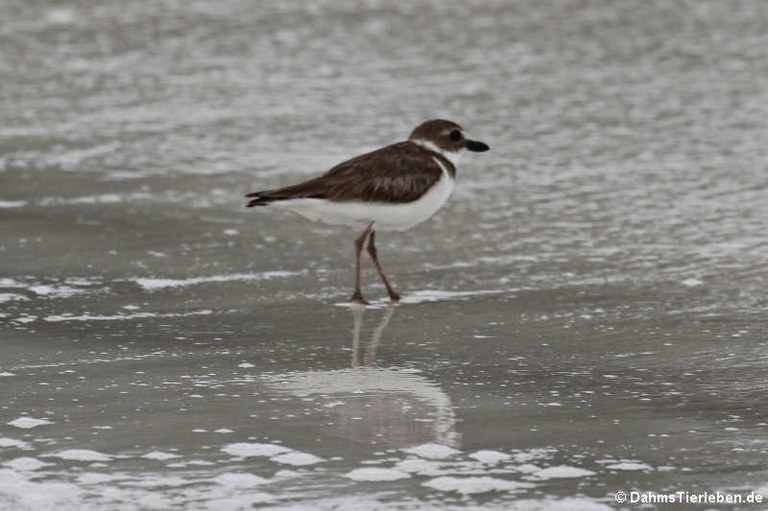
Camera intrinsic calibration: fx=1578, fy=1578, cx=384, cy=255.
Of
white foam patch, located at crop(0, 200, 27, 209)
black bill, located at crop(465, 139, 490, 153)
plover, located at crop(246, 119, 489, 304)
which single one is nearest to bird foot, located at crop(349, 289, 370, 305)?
plover, located at crop(246, 119, 489, 304)

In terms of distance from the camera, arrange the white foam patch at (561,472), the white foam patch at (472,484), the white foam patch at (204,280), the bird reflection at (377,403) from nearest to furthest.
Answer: the white foam patch at (472,484) → the white foam patch at (561,472) → the bird reflection at (377,403) → the white foam patch at (204,280)

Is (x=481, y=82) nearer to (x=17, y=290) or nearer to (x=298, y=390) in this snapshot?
(x=17, y=290)

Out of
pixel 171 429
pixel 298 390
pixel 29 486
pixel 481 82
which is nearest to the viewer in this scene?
pixel 29 486

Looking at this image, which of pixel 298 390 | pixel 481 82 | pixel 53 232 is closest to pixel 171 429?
pixel 298 390

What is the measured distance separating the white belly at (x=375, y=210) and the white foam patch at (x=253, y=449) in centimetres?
253

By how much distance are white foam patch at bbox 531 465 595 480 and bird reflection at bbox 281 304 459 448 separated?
388 millimetres

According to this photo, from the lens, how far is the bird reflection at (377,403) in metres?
5.29

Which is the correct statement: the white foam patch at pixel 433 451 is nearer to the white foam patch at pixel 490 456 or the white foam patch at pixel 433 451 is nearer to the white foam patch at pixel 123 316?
the white foam patch at pixel 490 456

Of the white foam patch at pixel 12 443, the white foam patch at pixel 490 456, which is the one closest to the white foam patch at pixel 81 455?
the white foam patch at pixel 12 443

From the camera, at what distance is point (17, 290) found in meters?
7.51

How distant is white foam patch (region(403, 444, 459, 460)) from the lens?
5.04 m

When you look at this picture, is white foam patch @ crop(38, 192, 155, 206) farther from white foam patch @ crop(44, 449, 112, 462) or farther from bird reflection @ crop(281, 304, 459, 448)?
white foam patch @ crop(44, 449, 112, 462)

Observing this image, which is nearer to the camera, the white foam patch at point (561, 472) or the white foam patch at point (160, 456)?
the white foam patch at point (561, 472)

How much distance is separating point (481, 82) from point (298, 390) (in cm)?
808
